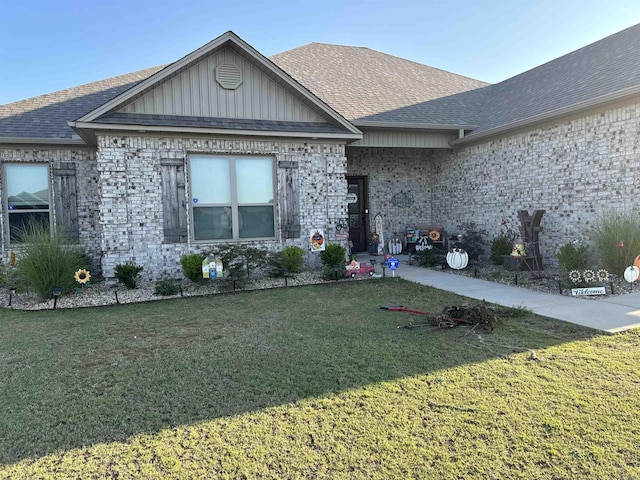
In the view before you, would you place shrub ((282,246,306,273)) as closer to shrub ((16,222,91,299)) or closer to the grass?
the grass

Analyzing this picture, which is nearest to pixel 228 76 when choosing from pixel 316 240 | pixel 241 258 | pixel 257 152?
pixel 257 152

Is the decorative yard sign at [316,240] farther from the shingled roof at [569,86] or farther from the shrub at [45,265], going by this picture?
the shingled roof at [569,86]

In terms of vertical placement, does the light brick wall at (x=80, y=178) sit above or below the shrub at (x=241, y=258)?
above

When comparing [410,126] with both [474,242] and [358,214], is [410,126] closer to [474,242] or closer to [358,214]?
[358,214]

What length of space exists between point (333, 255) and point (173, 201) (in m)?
3.53

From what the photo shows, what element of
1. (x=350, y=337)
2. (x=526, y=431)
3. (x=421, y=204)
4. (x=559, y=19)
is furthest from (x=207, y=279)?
(x=559, y=19)

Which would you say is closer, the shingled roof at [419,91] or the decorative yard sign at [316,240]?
the shingled roof at [419,91]

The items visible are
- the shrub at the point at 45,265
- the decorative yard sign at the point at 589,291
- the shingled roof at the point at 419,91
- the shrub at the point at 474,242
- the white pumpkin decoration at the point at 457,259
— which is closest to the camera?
the decorative yard sign at the point at 589,291

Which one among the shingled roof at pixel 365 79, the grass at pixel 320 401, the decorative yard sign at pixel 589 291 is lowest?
the grass at pixel 320 401

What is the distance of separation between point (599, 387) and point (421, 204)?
10.8 m

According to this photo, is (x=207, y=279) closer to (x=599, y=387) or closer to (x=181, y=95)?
(x=181, y=95)

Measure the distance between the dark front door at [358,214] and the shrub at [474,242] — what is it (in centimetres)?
307

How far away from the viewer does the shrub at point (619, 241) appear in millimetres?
7602

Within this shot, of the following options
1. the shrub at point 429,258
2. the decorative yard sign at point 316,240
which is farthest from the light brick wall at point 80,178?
the shrub at point 429,258
